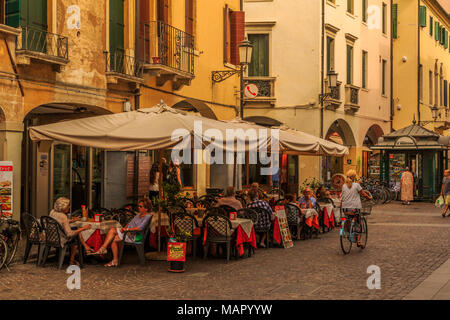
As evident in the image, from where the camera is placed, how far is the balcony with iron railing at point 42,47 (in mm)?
12773

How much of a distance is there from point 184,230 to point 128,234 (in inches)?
43.2

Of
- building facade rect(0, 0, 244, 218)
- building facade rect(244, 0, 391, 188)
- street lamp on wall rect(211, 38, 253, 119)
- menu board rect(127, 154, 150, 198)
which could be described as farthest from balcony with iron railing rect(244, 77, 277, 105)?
menu board rect(127, 154, 150, 198)

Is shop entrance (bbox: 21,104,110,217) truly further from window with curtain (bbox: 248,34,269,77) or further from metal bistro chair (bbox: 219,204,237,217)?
window with curtain (bbox: 248,34,269,77)

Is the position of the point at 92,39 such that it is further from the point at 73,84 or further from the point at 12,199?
the point at 12,199

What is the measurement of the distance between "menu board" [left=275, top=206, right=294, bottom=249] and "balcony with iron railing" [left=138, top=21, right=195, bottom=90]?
5.09 m

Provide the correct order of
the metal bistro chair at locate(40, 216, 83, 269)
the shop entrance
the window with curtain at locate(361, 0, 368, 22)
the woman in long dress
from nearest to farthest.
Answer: the metal bistro chair at locate(40, 216, 83, 269)
the shop entrance
the woman in long dress
the window with curtain at locate(361, 0, 368, 22)

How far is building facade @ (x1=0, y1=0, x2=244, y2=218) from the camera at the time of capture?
13.1 m

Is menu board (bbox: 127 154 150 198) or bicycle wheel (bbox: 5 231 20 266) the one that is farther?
menu board (bbox: 127 154 150 198)

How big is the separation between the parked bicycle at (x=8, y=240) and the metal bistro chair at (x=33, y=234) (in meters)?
0.34

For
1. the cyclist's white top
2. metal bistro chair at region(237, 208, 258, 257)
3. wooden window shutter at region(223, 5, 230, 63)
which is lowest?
metal bistro chair at region(237, 208, 258, 257)

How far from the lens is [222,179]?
21.8 metres

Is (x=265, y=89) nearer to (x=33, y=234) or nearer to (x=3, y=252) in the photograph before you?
(x=33, y=234)

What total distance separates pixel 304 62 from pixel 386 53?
32.5 feet
